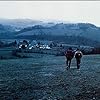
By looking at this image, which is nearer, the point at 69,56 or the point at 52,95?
the point at 52,95

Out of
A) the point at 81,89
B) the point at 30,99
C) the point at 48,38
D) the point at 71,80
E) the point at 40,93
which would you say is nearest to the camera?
the point at 30,99

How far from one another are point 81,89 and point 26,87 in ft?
10.9

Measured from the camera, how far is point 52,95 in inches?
735

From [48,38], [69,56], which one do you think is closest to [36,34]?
[48,38]

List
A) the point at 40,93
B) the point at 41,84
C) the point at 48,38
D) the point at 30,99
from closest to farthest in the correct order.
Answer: the point at 30,99
the point at 40,93
the point at 41,84
the point at 48,38

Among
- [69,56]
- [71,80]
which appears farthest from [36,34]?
[71,80]

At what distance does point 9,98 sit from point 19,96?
0.82m

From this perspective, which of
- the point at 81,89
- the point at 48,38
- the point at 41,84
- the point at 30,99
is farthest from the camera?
Answer: the point at 48,38

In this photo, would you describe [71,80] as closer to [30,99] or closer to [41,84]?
[41,84]

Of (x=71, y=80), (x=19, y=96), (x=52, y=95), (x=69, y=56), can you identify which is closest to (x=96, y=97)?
(x=52, y=95)

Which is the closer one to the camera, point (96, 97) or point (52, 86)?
point (96, 97)

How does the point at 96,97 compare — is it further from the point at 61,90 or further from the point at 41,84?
the point at 41,84

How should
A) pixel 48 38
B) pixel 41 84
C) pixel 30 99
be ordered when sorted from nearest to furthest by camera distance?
pixel 30 99, pixel 41 84, pixel 48 38

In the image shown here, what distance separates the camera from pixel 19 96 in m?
18.4
